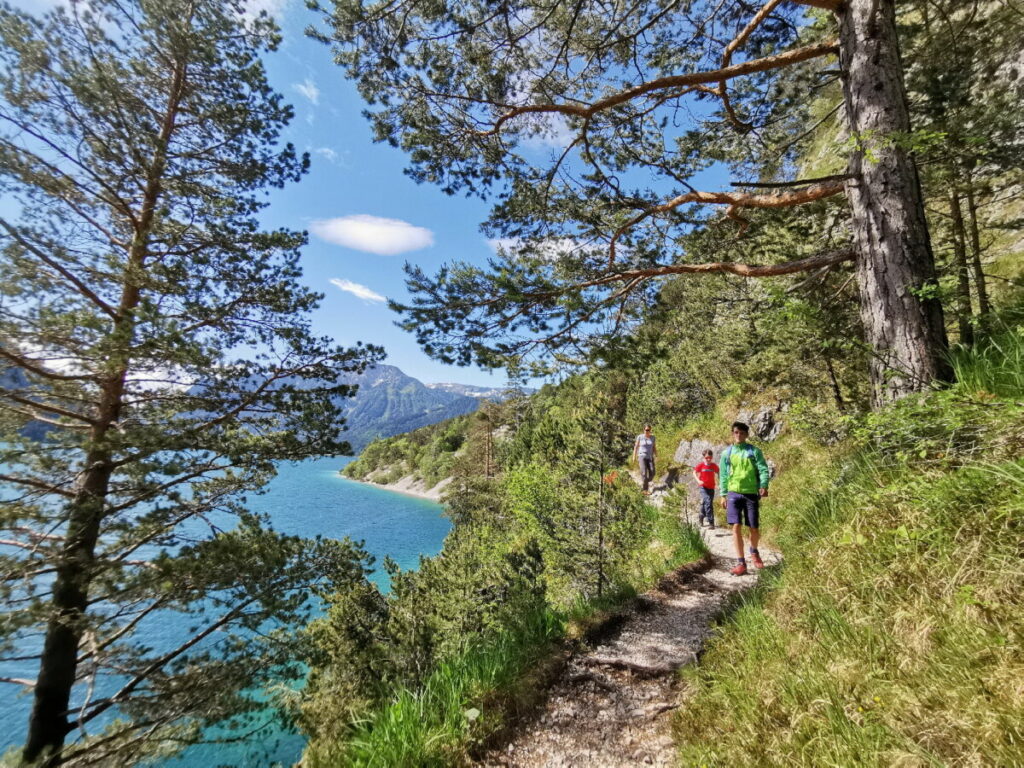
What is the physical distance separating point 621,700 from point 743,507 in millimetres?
3230

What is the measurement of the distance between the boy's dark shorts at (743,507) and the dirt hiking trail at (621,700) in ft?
3.76

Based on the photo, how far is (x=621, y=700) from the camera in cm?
351

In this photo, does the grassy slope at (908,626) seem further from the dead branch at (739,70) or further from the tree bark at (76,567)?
the tree bark at (76,567)

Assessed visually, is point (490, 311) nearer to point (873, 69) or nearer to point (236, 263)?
point (873, 69)

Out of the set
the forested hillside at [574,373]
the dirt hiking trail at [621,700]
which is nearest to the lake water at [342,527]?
the forested hillside at [574,373]

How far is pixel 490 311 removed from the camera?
17.8 ft

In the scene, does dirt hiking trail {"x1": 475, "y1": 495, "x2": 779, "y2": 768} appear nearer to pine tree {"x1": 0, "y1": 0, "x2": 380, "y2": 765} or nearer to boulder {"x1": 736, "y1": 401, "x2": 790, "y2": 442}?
pine tree {"x1": 0, "y1": 0, "x2": 380, "y2": 765}

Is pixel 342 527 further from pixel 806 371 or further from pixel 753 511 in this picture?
pixel 753 511

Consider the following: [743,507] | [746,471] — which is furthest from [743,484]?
[743,507]

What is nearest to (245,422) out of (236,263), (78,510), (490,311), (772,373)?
(78,510)

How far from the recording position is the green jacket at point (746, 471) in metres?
5.41

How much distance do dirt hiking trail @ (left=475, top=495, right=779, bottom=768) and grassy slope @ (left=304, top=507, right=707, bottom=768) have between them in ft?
0.57

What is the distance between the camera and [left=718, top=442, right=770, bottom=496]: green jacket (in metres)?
5.41

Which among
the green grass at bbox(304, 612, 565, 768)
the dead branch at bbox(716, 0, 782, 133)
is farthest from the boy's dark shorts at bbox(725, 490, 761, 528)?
the dead branch at bbox(716, 0, 782, 133)
